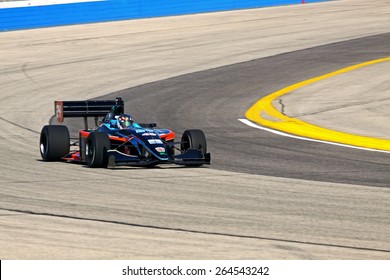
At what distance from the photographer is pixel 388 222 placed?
1060 centimetres

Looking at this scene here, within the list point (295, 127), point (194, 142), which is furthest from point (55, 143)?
point (295, 127)

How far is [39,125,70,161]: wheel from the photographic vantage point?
Answer: 50.8ft

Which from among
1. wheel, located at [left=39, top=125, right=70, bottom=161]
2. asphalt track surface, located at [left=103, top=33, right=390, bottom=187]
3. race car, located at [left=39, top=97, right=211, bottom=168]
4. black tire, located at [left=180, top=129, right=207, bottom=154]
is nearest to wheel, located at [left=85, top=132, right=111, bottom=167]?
race car, located at [left=39, top=97, right=211, bottom=168]

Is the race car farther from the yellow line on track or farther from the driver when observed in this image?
the yellow line on track

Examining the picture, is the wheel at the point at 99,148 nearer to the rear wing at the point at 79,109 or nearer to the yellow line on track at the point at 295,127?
the rear wing at the point at 79,109

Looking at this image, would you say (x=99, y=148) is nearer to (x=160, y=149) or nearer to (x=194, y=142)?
(x=160, y=149)

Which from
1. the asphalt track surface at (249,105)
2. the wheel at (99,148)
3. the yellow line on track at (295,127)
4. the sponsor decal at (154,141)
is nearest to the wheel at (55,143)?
the wheel at (99,148)

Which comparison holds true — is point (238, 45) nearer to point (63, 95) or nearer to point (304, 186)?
point (63, 95)

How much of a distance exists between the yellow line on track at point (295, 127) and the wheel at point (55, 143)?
4.66 meters

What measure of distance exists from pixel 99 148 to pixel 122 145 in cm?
51

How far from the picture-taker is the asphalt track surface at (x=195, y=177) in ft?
32.0

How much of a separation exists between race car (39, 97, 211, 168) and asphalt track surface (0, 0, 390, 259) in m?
0.19
